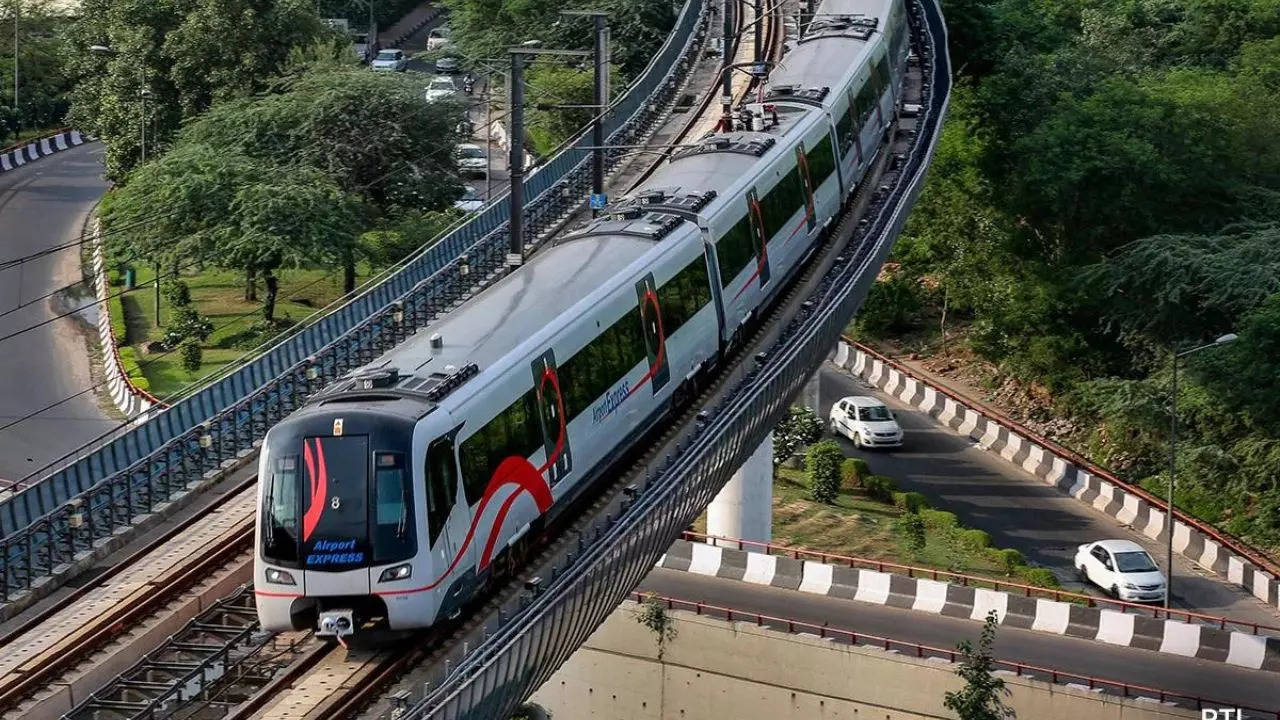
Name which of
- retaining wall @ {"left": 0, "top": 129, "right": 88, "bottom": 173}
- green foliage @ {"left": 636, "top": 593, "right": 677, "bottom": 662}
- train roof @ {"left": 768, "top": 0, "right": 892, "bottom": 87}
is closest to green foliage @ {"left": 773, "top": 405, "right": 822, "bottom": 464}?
train roof @ {"left": 768, "top": 0, "right": 892, "bottom": 87}

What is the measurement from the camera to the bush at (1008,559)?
45.2 metres

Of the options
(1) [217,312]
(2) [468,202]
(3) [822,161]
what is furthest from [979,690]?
(2) [468,202]

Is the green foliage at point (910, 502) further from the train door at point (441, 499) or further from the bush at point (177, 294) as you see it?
the train door at point (441, 499)

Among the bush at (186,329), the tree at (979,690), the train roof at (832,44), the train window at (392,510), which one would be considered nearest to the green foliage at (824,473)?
the train roof at (832,44)

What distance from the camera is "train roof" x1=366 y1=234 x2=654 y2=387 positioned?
2647cm

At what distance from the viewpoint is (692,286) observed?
1307 inches

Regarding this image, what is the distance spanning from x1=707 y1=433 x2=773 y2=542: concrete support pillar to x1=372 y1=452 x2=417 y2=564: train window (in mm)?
21162

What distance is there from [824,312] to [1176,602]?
42.6ft

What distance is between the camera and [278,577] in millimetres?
23922

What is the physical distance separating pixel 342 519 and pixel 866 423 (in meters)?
32.9

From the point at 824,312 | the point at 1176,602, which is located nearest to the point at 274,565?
the point at 824,312

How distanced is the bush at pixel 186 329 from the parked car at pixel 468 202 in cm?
939

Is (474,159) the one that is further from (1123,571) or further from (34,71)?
(1123,571)

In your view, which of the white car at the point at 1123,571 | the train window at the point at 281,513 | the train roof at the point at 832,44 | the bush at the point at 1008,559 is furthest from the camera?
the train roof at the point at 832,44
